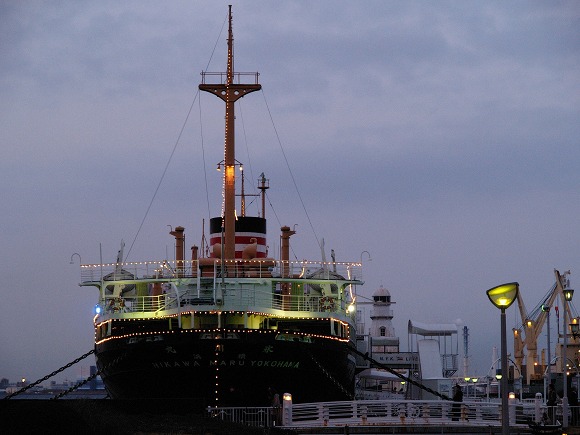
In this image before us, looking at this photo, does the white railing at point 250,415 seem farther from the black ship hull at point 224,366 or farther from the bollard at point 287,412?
the black ship hull at point 224,366

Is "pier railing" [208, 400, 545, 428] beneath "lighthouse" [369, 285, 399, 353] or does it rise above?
beneath

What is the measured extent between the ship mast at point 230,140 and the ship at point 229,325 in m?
0.05

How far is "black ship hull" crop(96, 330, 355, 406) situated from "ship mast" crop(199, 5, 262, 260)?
8631mm

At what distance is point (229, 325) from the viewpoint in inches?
2002

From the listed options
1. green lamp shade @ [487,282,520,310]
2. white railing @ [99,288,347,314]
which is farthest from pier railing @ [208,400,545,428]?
green lamp shade @ [487,282,520,310]

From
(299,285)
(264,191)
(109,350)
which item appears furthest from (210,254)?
(264,191)

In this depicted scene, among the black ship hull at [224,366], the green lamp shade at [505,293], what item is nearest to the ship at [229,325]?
the black ship hull at [224,366]

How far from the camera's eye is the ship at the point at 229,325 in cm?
4875

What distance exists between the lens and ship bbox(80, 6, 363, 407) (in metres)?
48.8

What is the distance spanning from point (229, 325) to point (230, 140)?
40.2ft

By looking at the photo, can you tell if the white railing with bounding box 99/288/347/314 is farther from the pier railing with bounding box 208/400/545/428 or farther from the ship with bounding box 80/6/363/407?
the pier railing with bounding box 208/400/545/428

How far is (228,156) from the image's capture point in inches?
2340

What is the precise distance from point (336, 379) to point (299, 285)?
20.2 ft

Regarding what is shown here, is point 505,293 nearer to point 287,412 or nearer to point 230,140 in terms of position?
point 287,412
